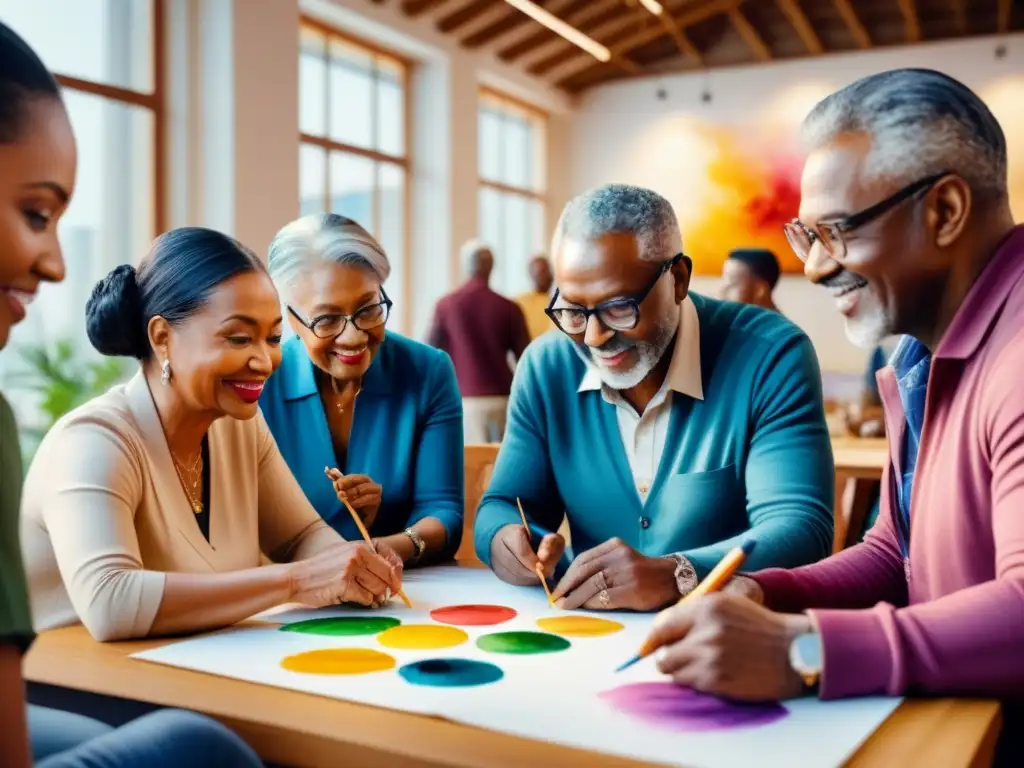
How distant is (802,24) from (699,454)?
904 centimetres

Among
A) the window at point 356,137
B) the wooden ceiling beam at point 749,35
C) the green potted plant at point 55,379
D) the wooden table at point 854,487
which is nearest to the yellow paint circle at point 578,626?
the wooden table at point 854,487

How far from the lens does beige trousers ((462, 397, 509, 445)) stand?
709 centimetres

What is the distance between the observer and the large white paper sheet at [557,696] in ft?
3.32

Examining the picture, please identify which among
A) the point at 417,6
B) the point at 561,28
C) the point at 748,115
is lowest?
the point at 748,115

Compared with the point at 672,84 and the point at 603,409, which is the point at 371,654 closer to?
the point at 603,409

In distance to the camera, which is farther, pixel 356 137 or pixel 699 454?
pixel 356 137

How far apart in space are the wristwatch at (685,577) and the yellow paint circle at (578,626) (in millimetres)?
145

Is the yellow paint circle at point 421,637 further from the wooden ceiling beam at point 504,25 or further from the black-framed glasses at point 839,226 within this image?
the wooden ceiling beam at point 504,25

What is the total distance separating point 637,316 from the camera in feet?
6.15

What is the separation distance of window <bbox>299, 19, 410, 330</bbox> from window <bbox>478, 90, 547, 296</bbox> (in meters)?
1.16

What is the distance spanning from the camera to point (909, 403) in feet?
4.73

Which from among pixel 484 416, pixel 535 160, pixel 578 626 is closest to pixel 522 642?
pixel 578 626

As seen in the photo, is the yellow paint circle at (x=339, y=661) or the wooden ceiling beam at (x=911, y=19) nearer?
the yellow paint circle at (x=339, y=661)

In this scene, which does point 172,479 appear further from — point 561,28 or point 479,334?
point 561,28
